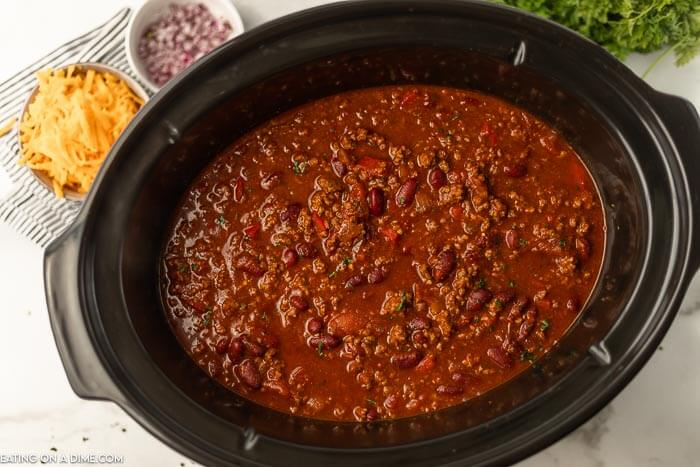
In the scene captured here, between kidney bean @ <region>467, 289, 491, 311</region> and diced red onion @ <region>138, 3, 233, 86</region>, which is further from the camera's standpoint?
diced red onion @ <region>138, 3, 233, 86</region>

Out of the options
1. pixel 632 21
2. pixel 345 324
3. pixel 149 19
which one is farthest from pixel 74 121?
pixel 632 21

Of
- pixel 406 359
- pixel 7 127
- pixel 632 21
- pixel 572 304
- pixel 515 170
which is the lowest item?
pixel 406 359

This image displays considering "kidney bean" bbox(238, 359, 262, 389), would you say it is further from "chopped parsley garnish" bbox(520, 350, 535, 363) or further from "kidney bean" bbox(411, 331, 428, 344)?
"chopped parsley garnish" bbox(520, 350, 535, 363)

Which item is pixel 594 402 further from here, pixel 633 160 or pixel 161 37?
pixel 161 37

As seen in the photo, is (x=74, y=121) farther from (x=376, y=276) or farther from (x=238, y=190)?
(x=376, y=276)

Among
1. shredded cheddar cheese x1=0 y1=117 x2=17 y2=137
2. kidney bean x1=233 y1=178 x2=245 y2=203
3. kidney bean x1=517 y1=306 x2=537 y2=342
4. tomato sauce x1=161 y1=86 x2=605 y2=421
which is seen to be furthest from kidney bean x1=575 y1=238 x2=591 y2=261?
shredded cheddar cheese x1=0 y1=117 x2=17 y2=137

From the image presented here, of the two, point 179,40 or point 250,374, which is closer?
point 250,374

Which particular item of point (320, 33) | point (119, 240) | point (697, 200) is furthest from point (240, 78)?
point (697, 200)
